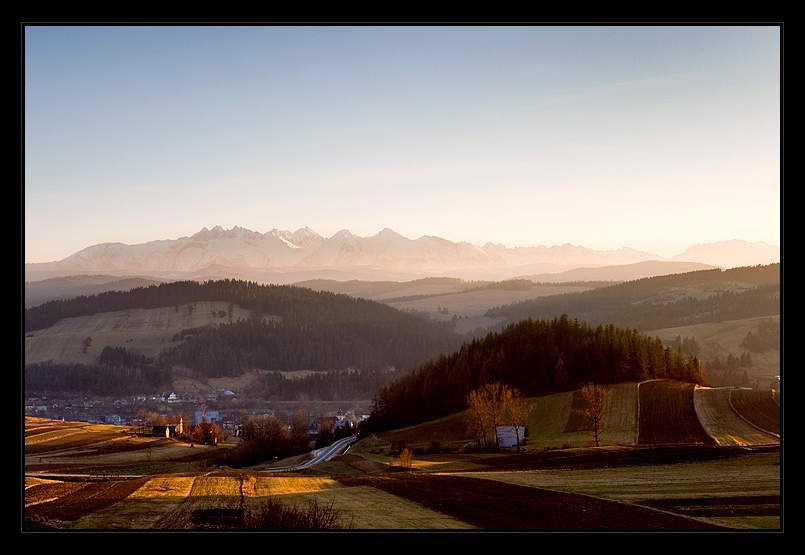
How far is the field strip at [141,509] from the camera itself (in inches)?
898

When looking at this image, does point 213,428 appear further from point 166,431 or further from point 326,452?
point 326,452

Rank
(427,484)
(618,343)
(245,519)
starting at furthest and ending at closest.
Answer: (618,343) → (427,484) → (245,519)

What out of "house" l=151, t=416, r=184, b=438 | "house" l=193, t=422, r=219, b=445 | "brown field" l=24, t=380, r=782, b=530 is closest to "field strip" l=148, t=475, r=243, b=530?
"brown field" l=24, t=380, r=782, b=530

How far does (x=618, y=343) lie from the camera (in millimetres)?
89688

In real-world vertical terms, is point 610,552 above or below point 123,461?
above

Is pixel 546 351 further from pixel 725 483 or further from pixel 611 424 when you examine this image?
pixel 725 483

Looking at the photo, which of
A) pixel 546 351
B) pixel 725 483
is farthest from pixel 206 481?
pixel 546 351

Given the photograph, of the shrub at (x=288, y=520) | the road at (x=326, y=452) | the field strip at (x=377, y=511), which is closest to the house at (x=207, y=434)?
the road at (x=326, y=452)

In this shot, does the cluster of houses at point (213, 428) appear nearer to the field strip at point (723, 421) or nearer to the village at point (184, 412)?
the village at point (184, 412)

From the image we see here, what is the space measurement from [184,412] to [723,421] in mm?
130697

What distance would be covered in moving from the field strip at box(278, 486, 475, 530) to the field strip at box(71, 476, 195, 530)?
199 inches
